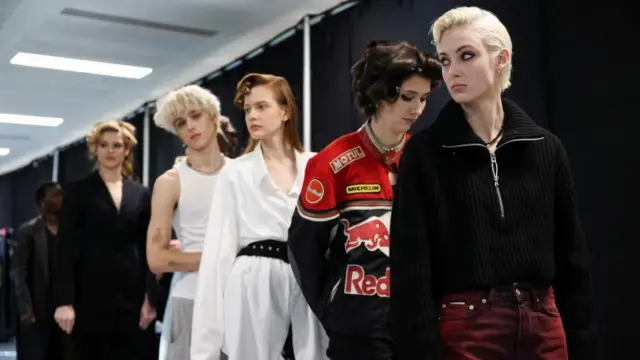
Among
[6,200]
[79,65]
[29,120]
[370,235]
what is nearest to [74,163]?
[29,120]

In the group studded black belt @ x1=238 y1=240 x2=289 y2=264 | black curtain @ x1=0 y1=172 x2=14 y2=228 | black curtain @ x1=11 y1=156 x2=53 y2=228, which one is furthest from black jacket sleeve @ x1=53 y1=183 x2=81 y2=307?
black curtain @ x1=0 y1=172 x2=14 y2=228

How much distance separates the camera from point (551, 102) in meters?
3.13

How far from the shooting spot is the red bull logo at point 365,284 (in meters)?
1.78

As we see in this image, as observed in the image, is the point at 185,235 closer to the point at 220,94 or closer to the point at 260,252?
the point at 260,252

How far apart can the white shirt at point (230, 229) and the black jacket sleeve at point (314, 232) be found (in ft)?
0.89

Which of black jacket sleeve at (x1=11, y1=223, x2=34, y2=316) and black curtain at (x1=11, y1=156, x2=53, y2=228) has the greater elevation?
black curtain at (x1=11, y1=156, x2=53, y2=228)

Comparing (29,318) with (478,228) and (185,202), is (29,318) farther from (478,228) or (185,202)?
(478,228)

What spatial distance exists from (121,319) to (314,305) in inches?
56.7

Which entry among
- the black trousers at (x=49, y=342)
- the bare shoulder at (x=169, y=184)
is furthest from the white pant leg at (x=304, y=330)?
the black trousers at (x=49, y=342)

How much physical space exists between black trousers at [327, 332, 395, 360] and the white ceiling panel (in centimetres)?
341

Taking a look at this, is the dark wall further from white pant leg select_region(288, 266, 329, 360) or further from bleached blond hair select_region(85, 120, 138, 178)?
white pant leg select_region(288, 266, 329, 360)

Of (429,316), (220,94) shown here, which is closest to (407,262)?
(429,316)

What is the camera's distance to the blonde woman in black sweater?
4.46 ft

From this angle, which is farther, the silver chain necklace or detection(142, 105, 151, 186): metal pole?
detection(142, 105, 151, 186): metal pole
